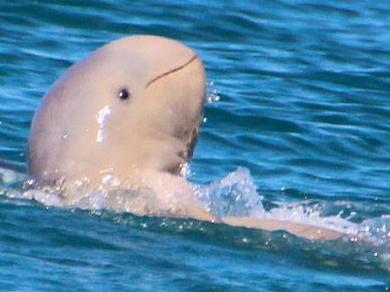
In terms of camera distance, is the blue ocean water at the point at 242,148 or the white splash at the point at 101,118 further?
the white splash at the point at 101,118

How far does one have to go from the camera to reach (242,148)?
47.0 feet

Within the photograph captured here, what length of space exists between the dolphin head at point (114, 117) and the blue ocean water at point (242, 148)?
284 mm

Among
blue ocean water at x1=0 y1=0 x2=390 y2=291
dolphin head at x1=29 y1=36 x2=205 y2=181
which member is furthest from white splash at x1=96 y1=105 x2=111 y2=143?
blue ocean water at x1=0 y1=0 x2=390 y2=291

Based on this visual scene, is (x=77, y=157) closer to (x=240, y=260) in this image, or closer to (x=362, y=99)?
(x=240, y=260)

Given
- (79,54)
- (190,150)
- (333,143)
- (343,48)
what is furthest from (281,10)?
(190,150)

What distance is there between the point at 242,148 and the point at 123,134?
420 cm

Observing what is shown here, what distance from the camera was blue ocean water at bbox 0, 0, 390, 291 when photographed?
376 inches

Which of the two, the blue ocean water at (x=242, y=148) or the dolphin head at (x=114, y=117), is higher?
the dolphin head at (x=114, y=117)

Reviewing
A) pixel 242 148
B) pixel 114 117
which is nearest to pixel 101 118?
pixel 114 117

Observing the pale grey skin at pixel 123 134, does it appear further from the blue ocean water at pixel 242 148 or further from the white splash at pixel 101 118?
the blue ocean water at pixel 242 148

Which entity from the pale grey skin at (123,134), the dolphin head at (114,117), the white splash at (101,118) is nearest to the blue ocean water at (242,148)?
the pale grey skin at (123,134)

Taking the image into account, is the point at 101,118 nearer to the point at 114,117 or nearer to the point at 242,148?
the point at 114,117

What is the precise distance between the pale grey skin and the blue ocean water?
0.46 feet

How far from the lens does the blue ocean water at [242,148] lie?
9.55 m
